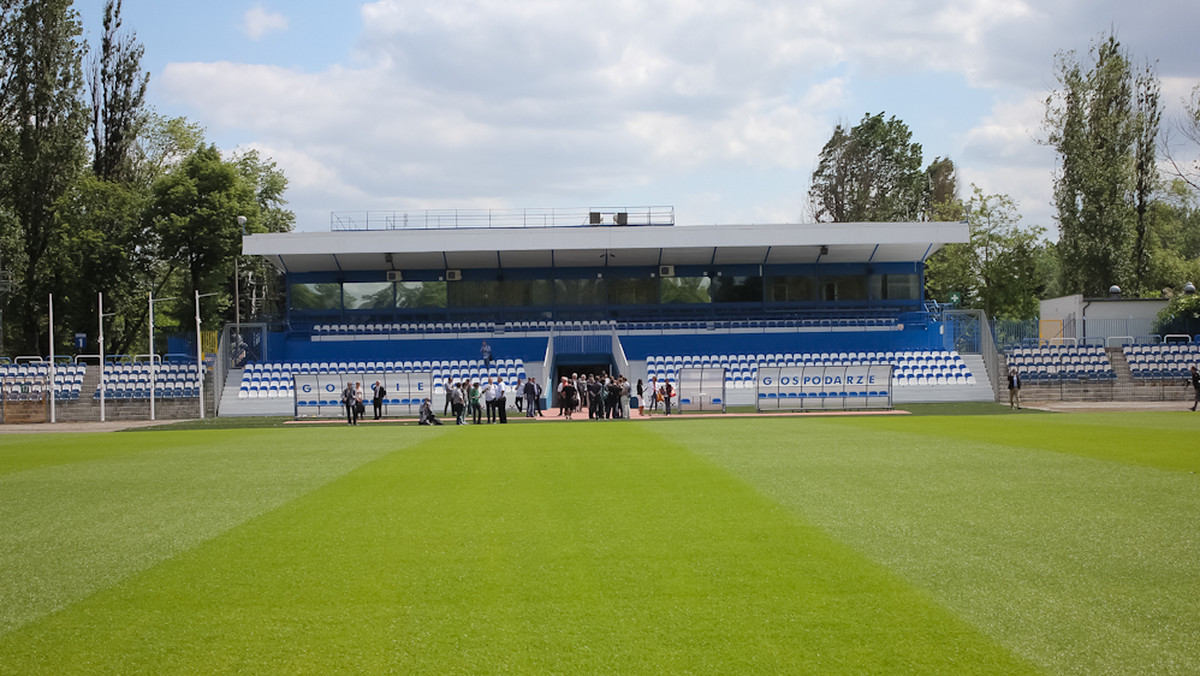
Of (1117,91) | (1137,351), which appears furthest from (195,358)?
(1117,91)

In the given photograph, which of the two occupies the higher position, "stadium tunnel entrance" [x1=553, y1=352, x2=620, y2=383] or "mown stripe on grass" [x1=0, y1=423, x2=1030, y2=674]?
"stadium tunnel entrance" [x1=553, y1=352, x2=620, y2=383]

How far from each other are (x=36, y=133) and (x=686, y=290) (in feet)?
117

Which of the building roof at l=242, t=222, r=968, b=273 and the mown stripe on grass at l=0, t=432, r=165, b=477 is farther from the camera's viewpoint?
the building roof at l=242, t=222, r=968, b=273

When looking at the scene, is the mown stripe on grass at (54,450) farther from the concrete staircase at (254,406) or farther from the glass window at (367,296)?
the glass window at (367,296)

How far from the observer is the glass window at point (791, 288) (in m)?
47.3

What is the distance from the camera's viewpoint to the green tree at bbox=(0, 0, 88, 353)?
156 feet

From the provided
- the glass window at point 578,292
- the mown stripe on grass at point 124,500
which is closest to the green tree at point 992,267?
the glass window at point 578,292

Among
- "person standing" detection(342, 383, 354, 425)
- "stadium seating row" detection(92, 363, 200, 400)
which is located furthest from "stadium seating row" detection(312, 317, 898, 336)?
"person standing" detection(342, 383, 354, 425)

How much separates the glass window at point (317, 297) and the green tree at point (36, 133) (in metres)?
14.6

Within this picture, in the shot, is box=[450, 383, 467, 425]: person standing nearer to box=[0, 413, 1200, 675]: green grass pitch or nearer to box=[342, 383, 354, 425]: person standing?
box=[342, 383, 354, 425]: person standing

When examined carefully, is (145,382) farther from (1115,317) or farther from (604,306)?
(1115,317)

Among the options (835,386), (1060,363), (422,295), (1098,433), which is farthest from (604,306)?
(1098,433)

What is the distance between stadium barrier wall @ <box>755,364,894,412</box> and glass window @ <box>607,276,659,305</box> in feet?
43.5

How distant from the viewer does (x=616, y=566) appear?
311 inches
